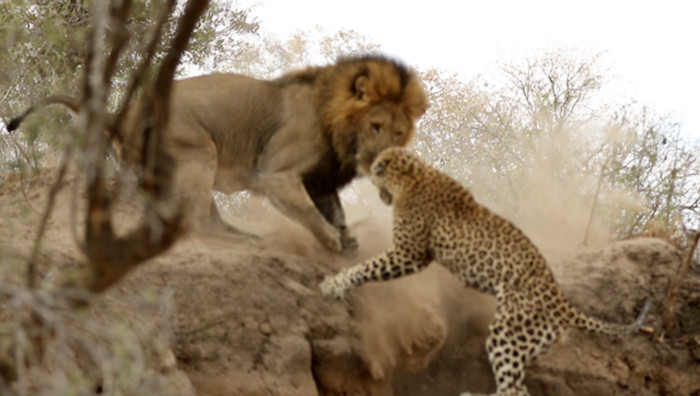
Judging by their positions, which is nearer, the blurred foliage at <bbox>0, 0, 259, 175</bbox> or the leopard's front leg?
the leopard's front leg

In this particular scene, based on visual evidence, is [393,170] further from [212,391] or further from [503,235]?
[212,391]

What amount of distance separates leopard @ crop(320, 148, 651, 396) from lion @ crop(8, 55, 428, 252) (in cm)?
84

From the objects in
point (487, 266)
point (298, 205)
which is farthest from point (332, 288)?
point (487, 266)

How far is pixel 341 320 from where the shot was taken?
8.30m

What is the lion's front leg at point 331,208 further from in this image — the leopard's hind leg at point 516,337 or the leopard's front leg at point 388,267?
the leopard's hind leg at point 516,337

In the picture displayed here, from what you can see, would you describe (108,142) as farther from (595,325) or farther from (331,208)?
(331,208)

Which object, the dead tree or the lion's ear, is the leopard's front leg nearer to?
the lion's ear

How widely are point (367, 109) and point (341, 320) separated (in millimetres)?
1881

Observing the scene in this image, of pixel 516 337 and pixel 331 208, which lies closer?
pixel 516 337

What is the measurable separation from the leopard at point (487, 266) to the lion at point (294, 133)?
843mm

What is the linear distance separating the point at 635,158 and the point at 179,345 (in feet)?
35.7

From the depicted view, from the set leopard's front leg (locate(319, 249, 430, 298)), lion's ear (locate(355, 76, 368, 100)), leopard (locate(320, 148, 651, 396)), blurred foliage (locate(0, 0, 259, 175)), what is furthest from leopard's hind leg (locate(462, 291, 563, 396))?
blurred foliage (locate(0, 0, 259, 175))

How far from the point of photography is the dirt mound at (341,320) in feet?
24.2

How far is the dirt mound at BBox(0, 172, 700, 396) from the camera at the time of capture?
7.39 m
